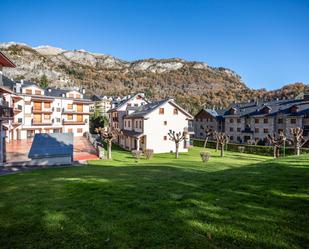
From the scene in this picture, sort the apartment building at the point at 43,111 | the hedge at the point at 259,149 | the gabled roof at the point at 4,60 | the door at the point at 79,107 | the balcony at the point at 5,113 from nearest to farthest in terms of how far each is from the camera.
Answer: the balcony at the point at 5,113, the gabled roof at the point at 4,60, the hedge at the point at 259,149, the apartment building at the point at 43,111, the door at the point at 79,107

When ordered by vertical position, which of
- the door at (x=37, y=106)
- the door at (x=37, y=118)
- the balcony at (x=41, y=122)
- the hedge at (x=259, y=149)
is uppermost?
the door at (x=37, y=106)

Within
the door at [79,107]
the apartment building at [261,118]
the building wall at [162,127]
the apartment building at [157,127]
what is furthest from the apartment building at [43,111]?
the apartment building at [261,118]

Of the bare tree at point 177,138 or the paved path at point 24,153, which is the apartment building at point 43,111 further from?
the bare tree at point 177,138

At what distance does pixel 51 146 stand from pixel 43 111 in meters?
26.9

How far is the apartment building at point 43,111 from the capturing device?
41312 mm

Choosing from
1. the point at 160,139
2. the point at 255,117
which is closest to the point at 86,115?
the point at 160,139

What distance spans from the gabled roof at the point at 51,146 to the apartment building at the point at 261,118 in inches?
1742

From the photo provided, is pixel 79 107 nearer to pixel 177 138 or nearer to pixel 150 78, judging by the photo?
pixel 177 138

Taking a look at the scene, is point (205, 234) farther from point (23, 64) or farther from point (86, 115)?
point (23, 64)

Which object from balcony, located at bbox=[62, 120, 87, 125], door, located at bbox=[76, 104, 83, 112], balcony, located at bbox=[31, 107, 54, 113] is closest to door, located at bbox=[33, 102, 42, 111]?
balcony, located at bbox=[31, 107, 54, 113]

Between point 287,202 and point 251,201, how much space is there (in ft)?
3.09

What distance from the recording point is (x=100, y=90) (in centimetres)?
13838

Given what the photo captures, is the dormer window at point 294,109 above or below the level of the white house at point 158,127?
above

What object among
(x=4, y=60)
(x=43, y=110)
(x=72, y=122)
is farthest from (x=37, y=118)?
(x=4, y=60)
